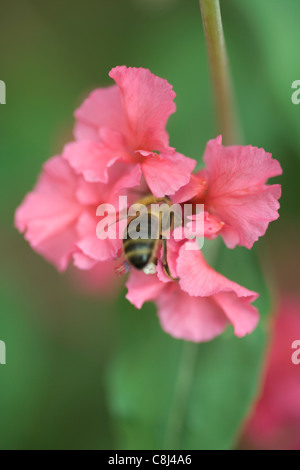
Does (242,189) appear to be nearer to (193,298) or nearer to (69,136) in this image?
(193,298)

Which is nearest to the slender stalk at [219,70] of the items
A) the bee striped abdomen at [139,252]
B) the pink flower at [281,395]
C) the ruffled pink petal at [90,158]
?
the ruffled pink petal at [90,158]

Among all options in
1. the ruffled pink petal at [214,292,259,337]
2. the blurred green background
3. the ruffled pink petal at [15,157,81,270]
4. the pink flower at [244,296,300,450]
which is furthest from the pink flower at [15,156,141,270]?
the pink flower at [244,296,300,450]

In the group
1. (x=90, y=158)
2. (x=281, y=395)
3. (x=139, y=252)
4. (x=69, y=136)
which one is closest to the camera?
(x=139, y=252)

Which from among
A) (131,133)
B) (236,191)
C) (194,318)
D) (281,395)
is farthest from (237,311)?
(281,395)

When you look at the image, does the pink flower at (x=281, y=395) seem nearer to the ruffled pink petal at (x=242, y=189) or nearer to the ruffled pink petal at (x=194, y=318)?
the ruffled pink petal at (x=194, y=318)

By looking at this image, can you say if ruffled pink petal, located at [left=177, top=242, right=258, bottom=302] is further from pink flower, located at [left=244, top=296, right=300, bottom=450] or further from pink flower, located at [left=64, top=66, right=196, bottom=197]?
pink flower, located at [left=244, top=296, right=300, bottom=450]

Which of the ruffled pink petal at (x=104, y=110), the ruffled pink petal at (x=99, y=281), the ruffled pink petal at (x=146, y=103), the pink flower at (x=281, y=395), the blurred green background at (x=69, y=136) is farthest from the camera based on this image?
the ruffled pink petal at (x=99, y=281)
